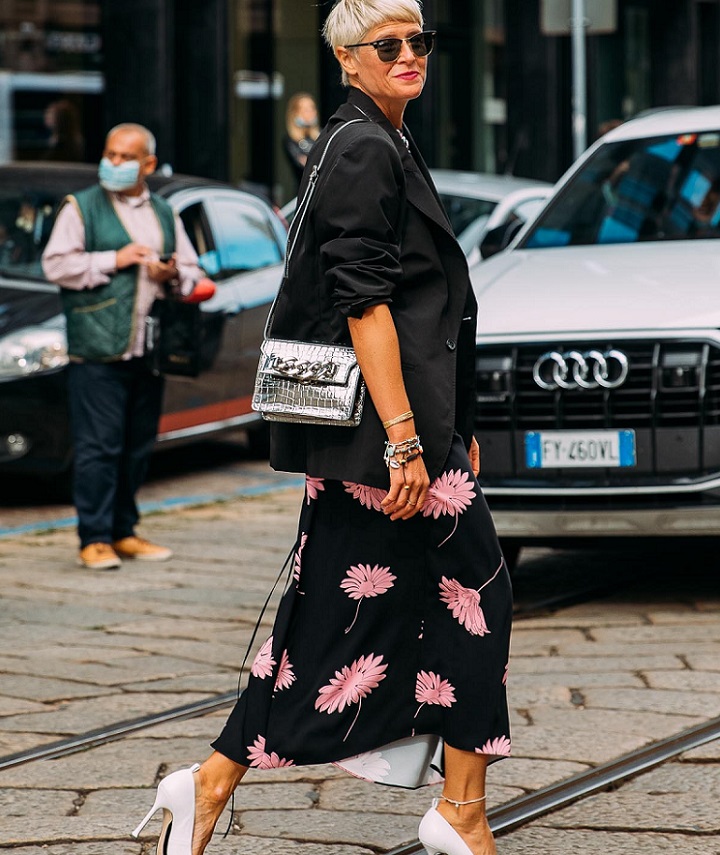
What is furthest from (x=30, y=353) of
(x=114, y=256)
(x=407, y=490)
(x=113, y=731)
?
(x=407, y=490)

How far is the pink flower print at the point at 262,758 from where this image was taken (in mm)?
3562

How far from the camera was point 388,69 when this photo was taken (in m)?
3.50

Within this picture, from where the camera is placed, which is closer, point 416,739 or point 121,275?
point 416,739

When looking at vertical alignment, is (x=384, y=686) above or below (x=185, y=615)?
above

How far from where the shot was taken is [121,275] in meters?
7.27

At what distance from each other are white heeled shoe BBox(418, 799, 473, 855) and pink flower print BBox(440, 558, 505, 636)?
0.36 m

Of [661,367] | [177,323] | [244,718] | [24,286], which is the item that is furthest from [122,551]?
[244,718]

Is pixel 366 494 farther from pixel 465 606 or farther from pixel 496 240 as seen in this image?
pixel 496 240

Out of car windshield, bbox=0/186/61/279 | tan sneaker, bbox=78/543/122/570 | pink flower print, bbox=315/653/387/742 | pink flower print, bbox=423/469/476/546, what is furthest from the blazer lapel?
car windshield, bbox=0/186/61/279

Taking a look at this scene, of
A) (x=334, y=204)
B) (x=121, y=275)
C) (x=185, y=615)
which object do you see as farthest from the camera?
(x=121, y=275)

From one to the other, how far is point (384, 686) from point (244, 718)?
289 millimetres

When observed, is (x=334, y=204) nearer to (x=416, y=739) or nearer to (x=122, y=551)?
(x=416, y=739)

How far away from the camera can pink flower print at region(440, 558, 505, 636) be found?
3.53 m

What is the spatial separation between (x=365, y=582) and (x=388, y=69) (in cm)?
98
